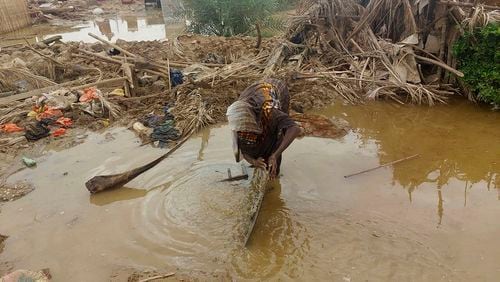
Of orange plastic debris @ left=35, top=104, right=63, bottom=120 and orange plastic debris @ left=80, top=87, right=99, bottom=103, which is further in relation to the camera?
orange plastic debris @ left=80, top=87, right=99, bottom=103

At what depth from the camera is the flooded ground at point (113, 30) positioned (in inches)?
593

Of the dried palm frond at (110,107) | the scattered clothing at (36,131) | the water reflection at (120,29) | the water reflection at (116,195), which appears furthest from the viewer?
the water reflection at (120,29)

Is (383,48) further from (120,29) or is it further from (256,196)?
(120,29)

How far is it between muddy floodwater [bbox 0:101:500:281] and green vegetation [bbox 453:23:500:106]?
0.84 metres

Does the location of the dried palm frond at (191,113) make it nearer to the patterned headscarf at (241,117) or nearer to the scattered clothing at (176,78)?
the scattered clothing at (176,78)

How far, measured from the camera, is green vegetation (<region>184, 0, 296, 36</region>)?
1259 centimetres

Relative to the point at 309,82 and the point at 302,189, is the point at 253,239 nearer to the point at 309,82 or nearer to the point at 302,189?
the point at 302,189

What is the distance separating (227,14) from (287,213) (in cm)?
956

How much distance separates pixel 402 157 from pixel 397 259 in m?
2.12

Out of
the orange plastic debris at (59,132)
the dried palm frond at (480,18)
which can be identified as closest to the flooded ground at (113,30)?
the orange plastic debris at (59,132)

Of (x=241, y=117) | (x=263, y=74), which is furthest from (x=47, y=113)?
(x=241, y=117)

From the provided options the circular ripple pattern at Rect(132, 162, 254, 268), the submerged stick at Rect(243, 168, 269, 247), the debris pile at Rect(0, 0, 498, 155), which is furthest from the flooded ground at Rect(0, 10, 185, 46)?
the submerged stick at Rect(243, 168, 269, 247)

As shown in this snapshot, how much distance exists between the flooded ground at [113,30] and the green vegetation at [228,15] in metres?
1.16

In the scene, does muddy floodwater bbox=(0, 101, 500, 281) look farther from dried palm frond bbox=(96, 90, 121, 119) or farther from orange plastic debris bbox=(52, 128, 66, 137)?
dried palm frond bbox=(96, 90, 121, 119)
